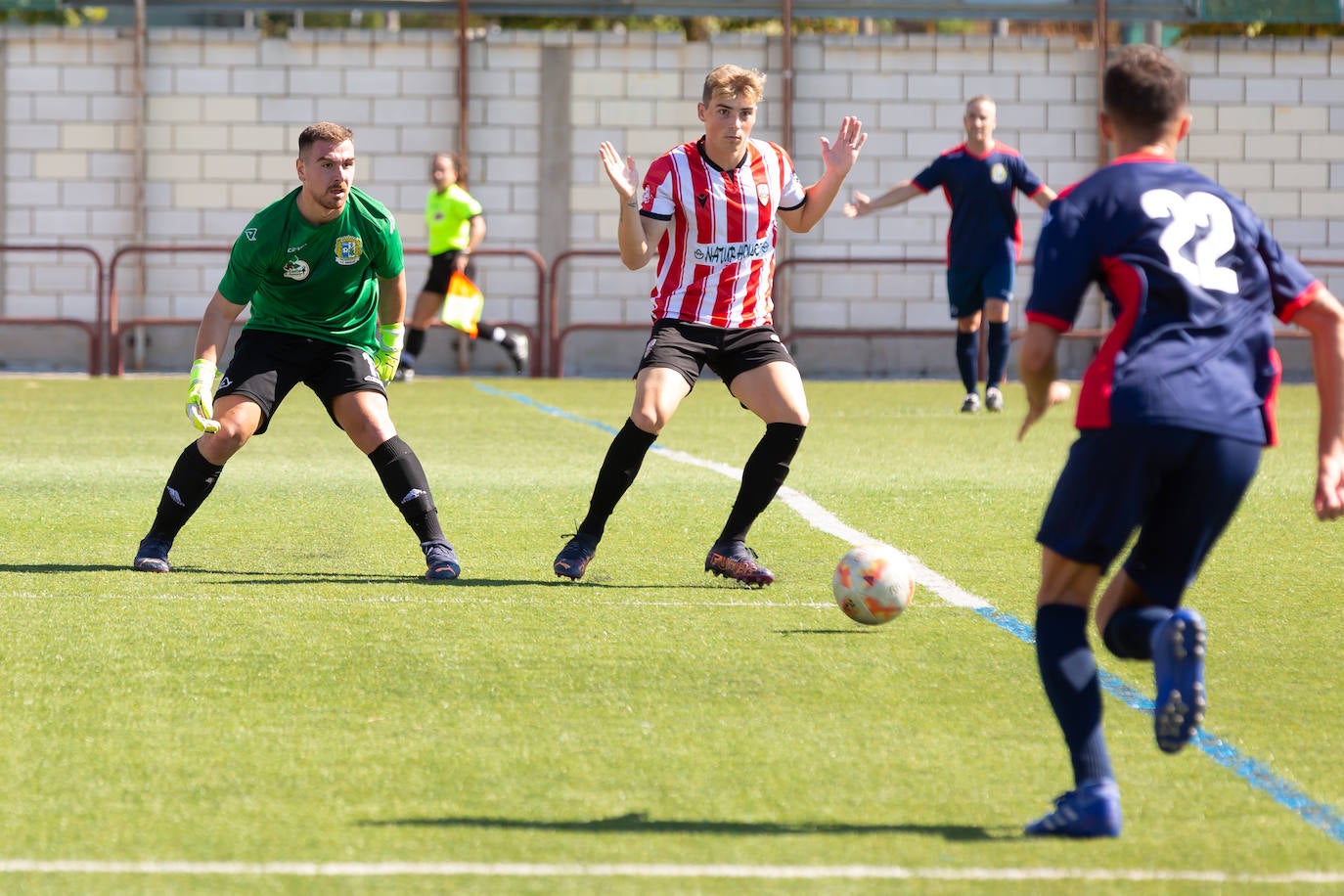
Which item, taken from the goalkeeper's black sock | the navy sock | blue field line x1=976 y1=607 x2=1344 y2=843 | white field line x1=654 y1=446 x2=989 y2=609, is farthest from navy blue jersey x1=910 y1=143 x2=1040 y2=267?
the navy sock

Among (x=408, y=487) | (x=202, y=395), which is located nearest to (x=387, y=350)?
(x=408, y=487)

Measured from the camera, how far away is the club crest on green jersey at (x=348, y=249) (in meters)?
6.32

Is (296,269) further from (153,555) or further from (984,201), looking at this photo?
(984,201)

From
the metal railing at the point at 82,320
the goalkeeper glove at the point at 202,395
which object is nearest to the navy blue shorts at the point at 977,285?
the goalkeeper glove at the point at 202,395

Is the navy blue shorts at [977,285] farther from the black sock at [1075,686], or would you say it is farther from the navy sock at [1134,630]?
the black sock at [1075,686]

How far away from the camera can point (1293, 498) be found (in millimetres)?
8570

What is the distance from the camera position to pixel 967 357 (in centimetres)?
1357

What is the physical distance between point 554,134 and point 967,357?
7291 millimetres

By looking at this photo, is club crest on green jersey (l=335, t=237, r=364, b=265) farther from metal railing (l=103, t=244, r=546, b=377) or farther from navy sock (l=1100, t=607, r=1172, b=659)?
metal railing (l=103, t=244, r=546, b=377)

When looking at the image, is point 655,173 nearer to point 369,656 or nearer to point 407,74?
point 369,656

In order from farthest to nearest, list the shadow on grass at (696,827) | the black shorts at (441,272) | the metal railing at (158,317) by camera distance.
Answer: the metal railing at (158,317)
the black shorts at (441,272)
the shadow on grass at (696,827)

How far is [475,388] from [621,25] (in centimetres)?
626

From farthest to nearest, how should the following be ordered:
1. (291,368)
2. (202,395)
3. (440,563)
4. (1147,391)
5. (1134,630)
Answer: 1. (291,368)
2. (440,563)
3. (202,395)
4. (1134,630)
5. (1147,391)

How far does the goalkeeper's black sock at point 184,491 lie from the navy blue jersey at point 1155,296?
3690 mm
